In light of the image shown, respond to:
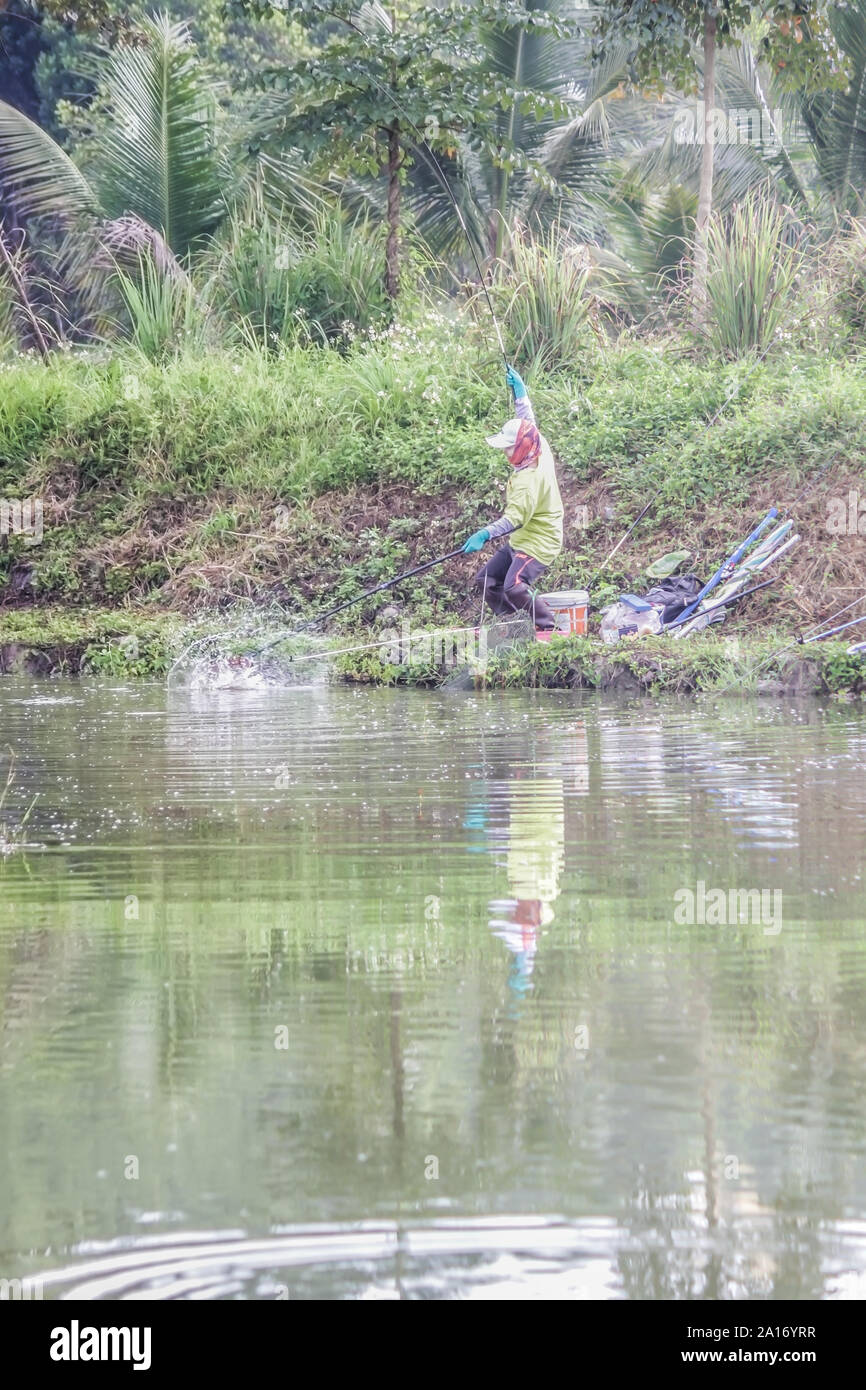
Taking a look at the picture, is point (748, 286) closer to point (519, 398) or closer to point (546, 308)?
point (546, 308)

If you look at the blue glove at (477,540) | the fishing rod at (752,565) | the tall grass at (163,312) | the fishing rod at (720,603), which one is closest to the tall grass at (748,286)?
the fishing rod at (752,565)

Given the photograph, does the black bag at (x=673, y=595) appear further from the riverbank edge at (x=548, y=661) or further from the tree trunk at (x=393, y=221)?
the tree trunk at (x=393, y=221)

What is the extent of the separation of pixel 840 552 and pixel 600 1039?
13746 millimetres

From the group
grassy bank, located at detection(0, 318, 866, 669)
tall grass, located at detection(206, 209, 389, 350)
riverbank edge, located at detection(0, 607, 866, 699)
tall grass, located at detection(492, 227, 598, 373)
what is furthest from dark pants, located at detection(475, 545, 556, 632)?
tall grass, located at detection(206, 209, 389, 350)

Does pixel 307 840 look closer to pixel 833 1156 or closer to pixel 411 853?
pixel 411 853

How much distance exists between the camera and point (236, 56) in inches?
1561

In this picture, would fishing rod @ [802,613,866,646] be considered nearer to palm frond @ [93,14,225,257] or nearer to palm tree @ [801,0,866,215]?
palm tree @ [801,0,866,215]

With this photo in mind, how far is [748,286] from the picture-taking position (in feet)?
A: 69.8

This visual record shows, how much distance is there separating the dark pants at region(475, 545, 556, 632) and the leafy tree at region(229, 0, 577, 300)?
7908 mm

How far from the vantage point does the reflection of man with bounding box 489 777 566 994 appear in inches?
253

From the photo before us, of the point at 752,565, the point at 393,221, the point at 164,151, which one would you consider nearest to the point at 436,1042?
the point at 752,565

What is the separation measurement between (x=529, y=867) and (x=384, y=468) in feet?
45.1

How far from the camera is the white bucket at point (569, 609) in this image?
17562mm

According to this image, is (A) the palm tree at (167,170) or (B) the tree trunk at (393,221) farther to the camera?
(A) the palm tree at (167,170)
